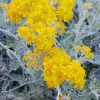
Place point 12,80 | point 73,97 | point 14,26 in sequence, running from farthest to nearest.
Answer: point 14,26 < point 12,80 < point 73,97

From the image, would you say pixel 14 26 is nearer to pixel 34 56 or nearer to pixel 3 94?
pixel 3 94

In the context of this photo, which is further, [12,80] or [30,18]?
[12,80]

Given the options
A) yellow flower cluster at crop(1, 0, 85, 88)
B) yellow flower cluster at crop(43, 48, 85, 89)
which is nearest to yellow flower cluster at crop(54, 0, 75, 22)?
yellow flower cluster at crop(1, 0, 85, 88)

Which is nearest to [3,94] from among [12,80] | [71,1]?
[12,80]

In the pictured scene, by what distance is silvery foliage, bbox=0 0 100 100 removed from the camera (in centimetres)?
161

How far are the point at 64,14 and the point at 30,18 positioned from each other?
17 cm

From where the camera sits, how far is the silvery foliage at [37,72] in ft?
5.30

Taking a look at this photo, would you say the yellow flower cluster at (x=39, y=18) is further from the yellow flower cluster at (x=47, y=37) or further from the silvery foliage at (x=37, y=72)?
the silvery foliage at (x=37, y=72)

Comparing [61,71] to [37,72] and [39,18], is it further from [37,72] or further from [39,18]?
[37,72]

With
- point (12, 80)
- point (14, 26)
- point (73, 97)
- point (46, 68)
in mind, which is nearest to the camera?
point (46, 68)

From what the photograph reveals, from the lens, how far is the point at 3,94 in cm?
171

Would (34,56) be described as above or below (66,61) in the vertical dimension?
above

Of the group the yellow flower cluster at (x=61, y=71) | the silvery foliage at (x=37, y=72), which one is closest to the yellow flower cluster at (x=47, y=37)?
the yellow flower cluster at (x=61, y=71)

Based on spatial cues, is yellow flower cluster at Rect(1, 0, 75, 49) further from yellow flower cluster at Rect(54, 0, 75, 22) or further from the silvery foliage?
the silvery foliage
